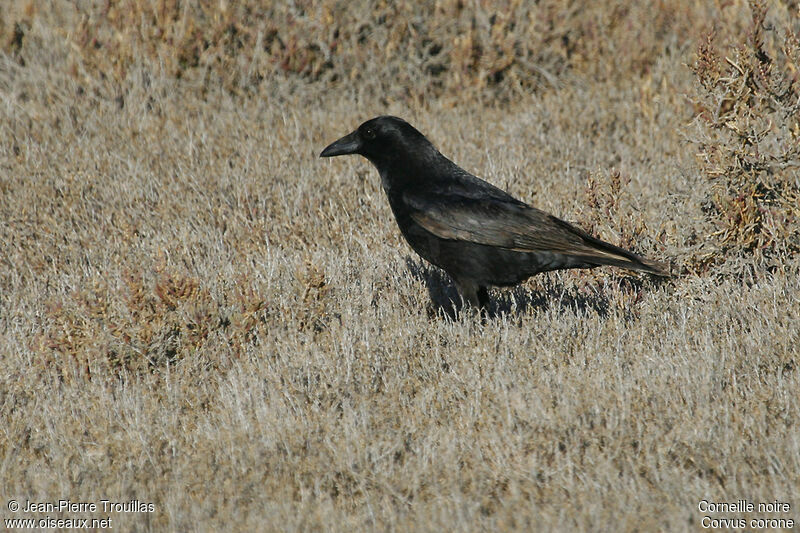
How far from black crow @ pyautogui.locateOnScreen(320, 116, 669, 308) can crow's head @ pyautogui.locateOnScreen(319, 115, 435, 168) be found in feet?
0.53

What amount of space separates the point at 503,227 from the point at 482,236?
0.46 ft

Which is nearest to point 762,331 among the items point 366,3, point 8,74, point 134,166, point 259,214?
point 259,214

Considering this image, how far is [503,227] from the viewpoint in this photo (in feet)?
17.5

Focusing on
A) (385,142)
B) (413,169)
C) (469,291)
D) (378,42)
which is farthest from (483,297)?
(378,42)

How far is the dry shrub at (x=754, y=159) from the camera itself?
561 cm

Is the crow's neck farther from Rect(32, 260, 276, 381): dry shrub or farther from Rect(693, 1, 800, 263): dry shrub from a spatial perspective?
Rect(693, 1, 800, 263): dry shrub

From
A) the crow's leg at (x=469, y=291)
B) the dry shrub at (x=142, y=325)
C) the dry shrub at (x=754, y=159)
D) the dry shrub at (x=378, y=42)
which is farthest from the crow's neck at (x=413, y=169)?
the dry shrub at (x=378, y=42)

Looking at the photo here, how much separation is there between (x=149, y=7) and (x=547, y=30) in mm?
4091

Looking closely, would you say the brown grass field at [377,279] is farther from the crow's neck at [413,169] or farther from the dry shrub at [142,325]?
the crow's neck at [413,169]

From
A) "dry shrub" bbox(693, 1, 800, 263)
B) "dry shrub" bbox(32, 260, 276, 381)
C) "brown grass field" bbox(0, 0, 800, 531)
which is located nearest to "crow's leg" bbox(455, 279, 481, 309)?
"brown grass field" bbox(0, 0, 800, 531)

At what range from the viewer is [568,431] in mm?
3916

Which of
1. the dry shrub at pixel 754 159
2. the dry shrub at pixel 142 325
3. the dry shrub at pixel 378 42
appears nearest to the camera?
the dry shrub at pixel 142 325

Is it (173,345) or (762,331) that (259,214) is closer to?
(173,345)

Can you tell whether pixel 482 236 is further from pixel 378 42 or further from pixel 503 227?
pixel 378 42
